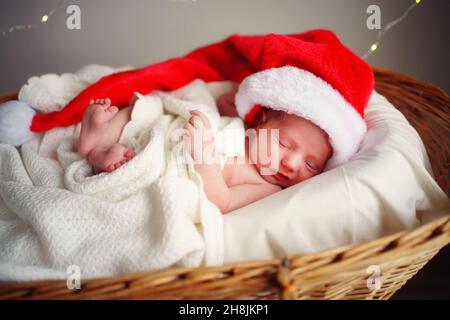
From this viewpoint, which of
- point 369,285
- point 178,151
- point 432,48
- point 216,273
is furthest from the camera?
point 432,48

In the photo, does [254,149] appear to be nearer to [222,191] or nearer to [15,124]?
[222,191]

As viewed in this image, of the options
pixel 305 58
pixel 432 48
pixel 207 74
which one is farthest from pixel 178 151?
pixel 432 48

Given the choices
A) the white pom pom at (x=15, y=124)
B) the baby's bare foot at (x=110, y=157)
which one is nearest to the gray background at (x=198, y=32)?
the white pom pom at (x=15, y=124)

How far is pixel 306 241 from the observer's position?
0.77 m

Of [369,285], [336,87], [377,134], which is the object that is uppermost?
[336,87]

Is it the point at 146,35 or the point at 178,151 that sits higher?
the point at 146,35

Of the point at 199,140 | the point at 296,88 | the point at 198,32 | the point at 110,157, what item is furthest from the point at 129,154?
the point at 198,32

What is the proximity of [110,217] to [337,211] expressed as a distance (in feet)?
1.41

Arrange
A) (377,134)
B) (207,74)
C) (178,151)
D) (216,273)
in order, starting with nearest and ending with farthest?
1. (216,273)
2. (178,151)
3. (377,134)
4. (207,74)

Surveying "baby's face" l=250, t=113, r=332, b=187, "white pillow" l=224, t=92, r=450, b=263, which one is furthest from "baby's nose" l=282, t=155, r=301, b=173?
"white pillow" l=224, t=92, r=450, b=263

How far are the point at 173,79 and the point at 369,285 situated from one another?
30.3 inches

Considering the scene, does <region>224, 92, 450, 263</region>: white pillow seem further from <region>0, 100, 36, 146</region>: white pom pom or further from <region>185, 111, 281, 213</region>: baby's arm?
<region>0, 100, 36, 146</region>: white pom pom

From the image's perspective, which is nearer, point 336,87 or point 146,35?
point 336,87

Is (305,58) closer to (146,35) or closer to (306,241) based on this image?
(306,241)
